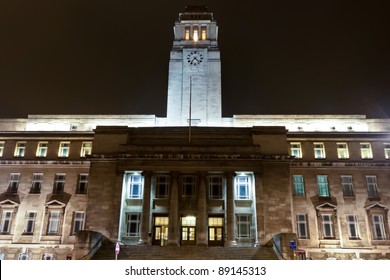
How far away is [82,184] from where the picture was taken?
4081 centimetres

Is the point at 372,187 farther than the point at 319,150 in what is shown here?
No

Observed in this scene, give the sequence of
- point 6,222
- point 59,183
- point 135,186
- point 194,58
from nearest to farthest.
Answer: point 135,186, point 6,222, point 59,183, point 194,58

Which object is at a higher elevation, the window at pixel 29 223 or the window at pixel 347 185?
the window at pixel 347 185

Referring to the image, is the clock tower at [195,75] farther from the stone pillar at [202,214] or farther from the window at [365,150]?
the window at [365,150]

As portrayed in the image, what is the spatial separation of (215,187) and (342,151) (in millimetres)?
13728

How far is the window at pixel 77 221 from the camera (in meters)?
38.9

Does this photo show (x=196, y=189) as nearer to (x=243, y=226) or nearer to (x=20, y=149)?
(x=243, y=226)

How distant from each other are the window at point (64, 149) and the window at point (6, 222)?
7.40 m

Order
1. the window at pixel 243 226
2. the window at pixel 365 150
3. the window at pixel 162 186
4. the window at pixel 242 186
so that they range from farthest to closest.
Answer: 1. the window at pixel 365 150
2. the window at pixel 242 186
3. the window at pixel 162 186
4. the window at pixel 243 226

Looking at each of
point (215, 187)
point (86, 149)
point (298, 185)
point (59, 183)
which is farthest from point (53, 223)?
point (298, 185)

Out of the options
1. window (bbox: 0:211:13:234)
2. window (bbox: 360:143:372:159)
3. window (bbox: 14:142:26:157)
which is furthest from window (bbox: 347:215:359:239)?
window (bbox: 14:142:26:157)

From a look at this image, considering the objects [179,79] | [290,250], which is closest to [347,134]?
[290,250]

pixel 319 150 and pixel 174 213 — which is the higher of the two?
pixel 319 150

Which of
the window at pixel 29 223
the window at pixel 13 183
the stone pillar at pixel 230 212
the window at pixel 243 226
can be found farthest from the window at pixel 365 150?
the window at pixel 13 183
